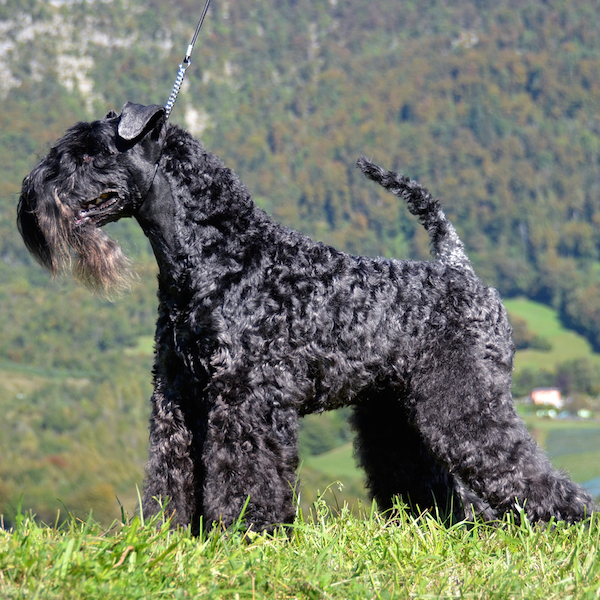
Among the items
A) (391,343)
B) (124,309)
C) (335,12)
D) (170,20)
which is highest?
(335,12)

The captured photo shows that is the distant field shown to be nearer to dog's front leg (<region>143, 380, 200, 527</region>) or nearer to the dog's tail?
the dog's tail

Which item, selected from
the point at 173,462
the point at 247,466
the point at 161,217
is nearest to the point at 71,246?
the point at 161,217

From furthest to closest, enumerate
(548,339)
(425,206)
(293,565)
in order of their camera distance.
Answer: (548,339)
(425,206)
(293,565)

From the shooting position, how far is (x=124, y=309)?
246 ft

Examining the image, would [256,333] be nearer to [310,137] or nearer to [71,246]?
[71,246]

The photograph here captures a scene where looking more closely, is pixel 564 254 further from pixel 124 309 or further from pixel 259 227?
pixel 259 227

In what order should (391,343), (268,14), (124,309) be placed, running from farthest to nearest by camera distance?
1. (268,14)
2. (124,309)
3. (391,343)

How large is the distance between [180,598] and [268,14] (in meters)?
191

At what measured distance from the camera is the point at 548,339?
7338 cm

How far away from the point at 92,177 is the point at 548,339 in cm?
7579

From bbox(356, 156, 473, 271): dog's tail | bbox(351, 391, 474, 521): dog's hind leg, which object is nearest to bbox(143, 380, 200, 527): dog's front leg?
bbox(351, 391, 474, 521): dog's hind leg

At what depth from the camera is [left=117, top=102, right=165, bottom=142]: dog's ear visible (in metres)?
3.36

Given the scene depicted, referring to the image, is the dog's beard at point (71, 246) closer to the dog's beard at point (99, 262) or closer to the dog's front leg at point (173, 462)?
the dog's beard at point (99, 262)

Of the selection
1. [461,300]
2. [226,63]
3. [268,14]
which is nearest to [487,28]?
[268,14]
